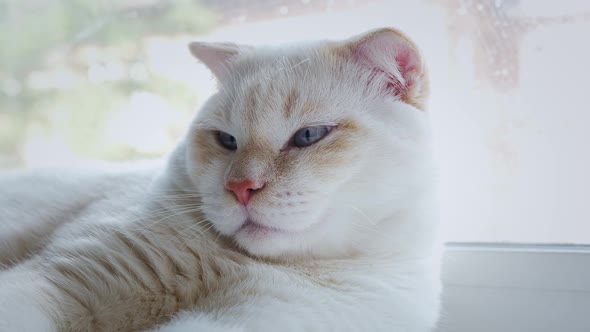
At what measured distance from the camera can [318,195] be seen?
3.10 ft

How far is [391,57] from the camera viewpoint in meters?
1.03

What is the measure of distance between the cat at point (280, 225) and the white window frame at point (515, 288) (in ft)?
0.61


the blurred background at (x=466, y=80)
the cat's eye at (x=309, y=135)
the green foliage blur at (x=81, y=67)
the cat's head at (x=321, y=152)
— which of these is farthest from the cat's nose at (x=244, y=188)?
the green foliage blur at (x=81, y=67)

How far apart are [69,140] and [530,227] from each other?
5.59ft

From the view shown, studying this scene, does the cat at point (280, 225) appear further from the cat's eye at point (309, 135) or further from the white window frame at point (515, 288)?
the white window frame at point (515, 288)

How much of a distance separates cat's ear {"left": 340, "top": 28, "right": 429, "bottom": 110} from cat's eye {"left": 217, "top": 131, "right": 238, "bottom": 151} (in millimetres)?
283

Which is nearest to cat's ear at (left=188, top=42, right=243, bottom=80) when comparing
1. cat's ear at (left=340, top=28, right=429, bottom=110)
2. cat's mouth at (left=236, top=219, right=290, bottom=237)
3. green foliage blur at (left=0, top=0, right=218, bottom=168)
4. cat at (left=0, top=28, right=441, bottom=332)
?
cat at (left=0, top=28, right=441, bottom=332)

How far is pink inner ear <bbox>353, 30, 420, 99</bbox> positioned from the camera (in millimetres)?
992

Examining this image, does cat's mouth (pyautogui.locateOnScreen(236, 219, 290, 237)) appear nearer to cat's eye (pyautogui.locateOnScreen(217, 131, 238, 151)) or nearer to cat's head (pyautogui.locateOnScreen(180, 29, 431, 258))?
cat's head (pyautogui.locateOnScreen(180, 29, 431, 258))

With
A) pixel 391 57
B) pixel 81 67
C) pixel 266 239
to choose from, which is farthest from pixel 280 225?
pixel 81 67

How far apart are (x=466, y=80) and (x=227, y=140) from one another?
0.67 meters

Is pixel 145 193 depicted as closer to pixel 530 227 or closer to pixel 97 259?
pixel 97 259

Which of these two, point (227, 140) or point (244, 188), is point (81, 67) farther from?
point (244, 188)

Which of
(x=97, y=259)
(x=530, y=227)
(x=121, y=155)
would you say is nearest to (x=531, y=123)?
(x=530, y=227)
